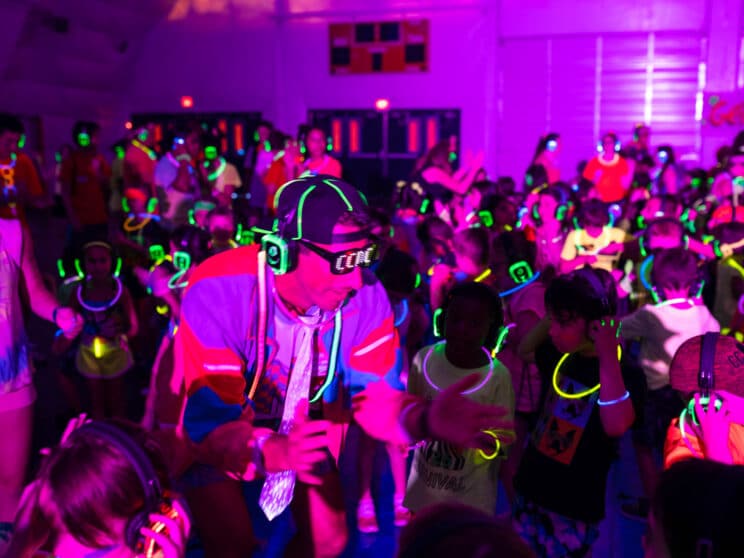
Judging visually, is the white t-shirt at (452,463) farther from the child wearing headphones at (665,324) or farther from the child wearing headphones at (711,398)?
the child wearing headphones at (665,324)

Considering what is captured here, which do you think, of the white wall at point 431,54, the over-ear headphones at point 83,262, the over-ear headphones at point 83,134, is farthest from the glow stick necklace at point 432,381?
the white wall at point 431,54

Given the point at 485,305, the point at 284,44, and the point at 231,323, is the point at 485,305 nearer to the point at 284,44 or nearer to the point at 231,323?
the point at 231,323

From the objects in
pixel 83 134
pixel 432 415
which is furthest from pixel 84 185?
pixel 432 415

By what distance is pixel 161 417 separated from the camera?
7.98 ft

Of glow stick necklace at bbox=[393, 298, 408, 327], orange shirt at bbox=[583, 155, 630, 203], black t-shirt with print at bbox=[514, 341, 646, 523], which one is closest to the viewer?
black t-shirt with print at bbox=[514, 341, 646, 523]

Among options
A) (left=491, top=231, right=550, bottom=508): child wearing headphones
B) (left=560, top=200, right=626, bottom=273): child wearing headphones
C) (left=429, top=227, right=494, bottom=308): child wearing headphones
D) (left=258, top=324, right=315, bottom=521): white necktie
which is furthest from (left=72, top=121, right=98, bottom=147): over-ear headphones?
(left=258, top=324, right=315, bottom=521): white necktie

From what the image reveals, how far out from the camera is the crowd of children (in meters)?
2.24

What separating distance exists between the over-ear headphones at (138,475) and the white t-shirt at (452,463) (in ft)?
4.14

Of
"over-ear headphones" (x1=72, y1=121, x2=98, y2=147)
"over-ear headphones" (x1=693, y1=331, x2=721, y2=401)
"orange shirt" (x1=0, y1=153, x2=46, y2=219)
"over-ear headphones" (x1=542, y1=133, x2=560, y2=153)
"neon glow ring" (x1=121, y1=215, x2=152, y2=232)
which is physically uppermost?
"over-ear headphones" (x1=72, y1=121, x2=98, y2=147)

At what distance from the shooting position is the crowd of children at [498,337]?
2.24 m

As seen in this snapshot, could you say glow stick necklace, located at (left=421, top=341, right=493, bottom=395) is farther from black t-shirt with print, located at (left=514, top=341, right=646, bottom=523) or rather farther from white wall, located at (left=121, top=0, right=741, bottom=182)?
white wall, located at (left=121, top=0, right=741, bottom=182)

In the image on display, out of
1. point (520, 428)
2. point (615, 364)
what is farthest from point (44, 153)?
point (615, 364)

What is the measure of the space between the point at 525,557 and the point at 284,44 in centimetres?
1588

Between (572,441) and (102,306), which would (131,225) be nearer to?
(102,306)
